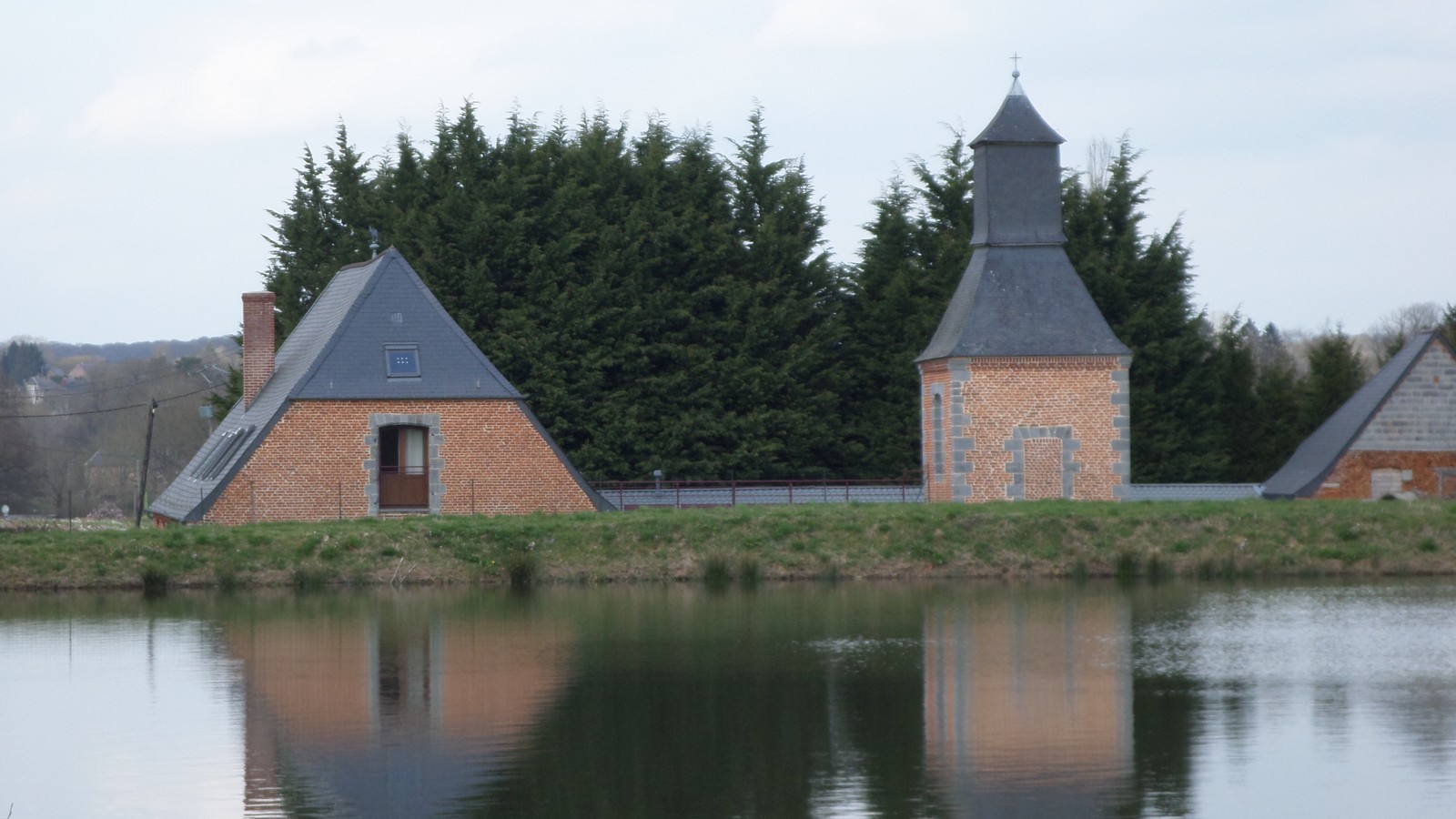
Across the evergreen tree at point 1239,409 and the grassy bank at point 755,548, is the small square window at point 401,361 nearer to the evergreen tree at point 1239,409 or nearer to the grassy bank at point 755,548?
the grassy bank at point 755,548

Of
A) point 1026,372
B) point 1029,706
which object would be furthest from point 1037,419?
point 1029,706

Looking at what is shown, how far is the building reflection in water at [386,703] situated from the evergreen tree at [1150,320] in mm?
19605

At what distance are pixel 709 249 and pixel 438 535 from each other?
14.0 meters

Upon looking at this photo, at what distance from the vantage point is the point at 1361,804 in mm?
9617

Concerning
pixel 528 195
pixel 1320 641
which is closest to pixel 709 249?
pixel 528 195

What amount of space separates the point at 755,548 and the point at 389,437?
7697 mm

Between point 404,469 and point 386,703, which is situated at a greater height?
point 404,469

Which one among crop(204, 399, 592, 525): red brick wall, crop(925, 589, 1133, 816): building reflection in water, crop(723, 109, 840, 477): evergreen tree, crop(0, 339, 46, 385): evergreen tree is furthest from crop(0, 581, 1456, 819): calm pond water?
crop(0, 339, 46, 385): evergreen tree

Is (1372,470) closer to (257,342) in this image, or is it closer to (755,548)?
(755,548)

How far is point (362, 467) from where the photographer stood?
27.1 m

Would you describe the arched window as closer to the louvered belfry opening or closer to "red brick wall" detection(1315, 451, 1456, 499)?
"red brick wall" detection(1315, 451, 1456, 499)

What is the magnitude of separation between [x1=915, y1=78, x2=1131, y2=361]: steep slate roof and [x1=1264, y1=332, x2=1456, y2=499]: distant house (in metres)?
4.25

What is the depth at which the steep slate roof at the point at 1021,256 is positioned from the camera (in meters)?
29.0

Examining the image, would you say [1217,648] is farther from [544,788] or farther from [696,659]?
[544,788]
